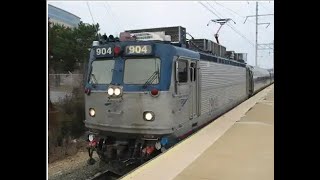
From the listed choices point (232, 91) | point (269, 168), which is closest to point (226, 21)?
point (232, 91)

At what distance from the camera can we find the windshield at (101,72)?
7121 mm

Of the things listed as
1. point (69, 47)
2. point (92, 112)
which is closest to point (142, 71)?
point (92, 112)

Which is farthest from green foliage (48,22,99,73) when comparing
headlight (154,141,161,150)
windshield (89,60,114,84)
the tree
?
headlight (154,141,161,150)

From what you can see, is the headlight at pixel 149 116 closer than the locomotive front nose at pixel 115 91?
Yes

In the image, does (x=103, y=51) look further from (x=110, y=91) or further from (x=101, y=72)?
(x=110, y=91)

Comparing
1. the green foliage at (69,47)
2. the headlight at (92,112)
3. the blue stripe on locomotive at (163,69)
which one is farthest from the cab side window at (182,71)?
the green foliage at (69,47)

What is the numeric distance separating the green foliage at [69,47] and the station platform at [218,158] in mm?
10342

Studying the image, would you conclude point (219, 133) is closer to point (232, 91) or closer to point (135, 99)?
point (135, 99)

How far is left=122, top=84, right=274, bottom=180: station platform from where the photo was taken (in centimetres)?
487

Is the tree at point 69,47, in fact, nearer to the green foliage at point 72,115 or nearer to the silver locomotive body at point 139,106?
the green foliage at point 72,115

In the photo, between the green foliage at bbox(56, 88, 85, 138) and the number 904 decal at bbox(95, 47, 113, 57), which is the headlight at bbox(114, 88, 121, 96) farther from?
the green foliage at bbox(56, 88, 85, 138)
